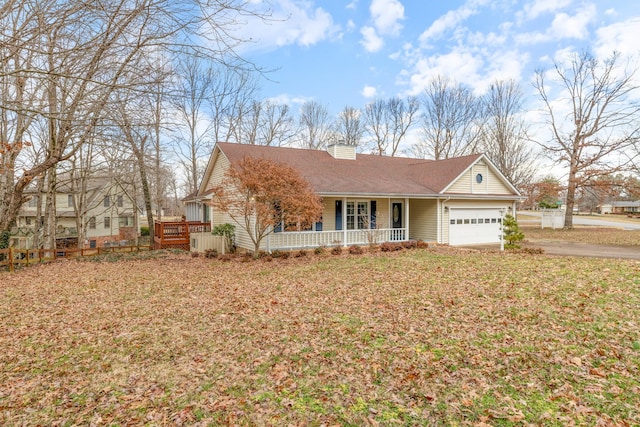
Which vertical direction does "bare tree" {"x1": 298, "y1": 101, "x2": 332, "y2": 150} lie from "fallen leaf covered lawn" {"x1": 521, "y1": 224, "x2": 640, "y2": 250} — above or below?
above

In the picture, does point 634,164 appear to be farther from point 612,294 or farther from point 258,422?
point 258,422

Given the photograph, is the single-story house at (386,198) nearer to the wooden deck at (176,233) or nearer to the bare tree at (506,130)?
the wooden deck at (176,233)

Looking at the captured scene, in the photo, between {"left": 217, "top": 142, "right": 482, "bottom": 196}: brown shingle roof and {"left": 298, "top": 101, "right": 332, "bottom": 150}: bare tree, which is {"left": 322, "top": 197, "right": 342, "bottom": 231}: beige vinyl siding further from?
{"left": 298, "top": 101, "right": 332, "bottom": 150}: bare tree

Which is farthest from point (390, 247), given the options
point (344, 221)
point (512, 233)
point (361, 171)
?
point (361, 171)

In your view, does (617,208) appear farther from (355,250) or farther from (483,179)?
(355,250)

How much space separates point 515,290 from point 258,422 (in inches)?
254

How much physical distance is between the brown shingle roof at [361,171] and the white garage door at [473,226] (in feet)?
6.76

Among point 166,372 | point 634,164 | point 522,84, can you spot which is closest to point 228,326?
point 166,372

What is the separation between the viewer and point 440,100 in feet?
111

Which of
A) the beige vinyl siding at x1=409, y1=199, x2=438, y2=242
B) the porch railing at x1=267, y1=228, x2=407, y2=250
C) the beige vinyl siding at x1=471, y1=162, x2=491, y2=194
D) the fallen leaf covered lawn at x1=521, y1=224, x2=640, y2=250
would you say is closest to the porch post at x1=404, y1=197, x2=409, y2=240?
the porch railing at x1=267, y1=228, x2=407, y2=250

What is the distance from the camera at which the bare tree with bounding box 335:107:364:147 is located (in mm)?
36031

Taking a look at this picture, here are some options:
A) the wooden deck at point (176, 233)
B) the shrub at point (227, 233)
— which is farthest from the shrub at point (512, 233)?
the wooden deck at point (176, 233)

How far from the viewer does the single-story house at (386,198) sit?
15375 mm

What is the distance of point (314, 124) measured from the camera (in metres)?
34.9
